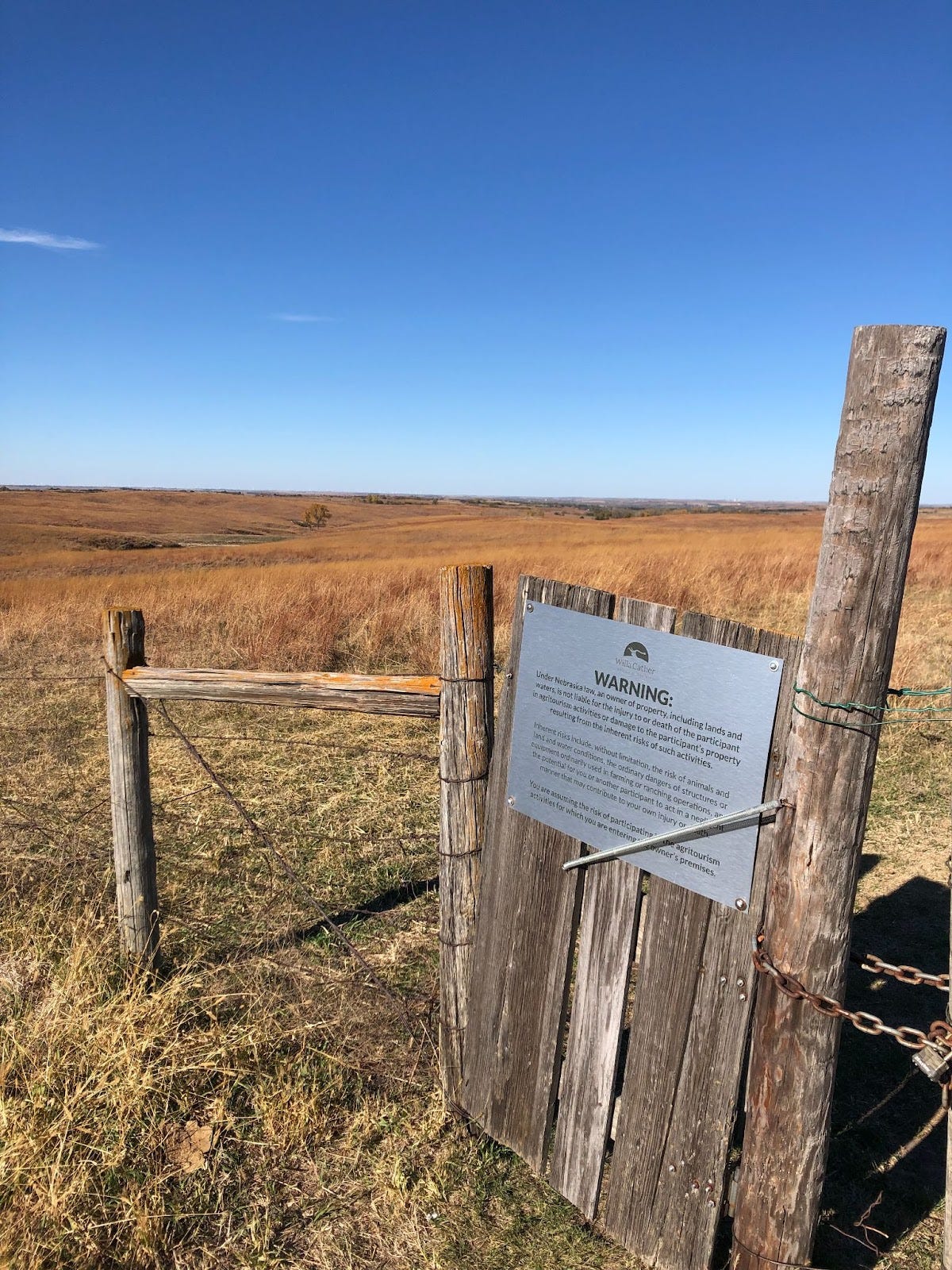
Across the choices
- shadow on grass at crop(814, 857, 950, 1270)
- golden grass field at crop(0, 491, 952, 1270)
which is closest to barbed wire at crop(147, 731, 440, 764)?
golden grass field at crop(0, 491, 952, 1270)

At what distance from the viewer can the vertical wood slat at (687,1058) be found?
6.50 feet

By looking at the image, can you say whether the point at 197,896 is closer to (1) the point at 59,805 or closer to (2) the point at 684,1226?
(1) the point at 59,805

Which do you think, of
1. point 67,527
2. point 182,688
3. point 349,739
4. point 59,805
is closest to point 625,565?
point 349,739

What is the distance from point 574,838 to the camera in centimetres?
241

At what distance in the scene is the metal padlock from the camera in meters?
1.82

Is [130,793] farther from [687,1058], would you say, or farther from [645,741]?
[687,1058]

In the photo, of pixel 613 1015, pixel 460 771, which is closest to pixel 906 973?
pixel 613 1015

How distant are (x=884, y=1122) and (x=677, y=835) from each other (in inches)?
75.0

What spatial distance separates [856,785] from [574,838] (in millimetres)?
869

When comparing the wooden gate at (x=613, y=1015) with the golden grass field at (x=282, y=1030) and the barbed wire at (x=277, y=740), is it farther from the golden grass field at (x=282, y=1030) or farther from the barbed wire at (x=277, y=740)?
the barbed wire at (x=277, y=740)

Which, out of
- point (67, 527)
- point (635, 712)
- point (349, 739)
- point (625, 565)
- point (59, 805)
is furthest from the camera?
point (67, 527)

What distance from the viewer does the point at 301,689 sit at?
302 centimetres

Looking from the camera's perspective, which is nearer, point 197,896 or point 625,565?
point 197,896

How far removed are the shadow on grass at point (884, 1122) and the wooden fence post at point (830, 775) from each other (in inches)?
24.2
